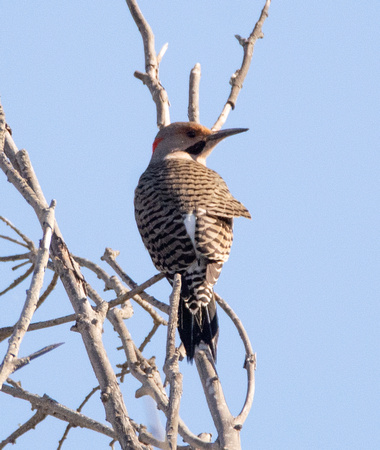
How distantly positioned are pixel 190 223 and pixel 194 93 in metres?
1.48

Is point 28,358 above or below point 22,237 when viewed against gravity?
below

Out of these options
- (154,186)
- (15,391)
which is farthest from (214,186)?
(15,391)

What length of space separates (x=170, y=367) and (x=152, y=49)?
390cm

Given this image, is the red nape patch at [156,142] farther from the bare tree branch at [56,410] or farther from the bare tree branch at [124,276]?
the bare tree branch at [56,410]

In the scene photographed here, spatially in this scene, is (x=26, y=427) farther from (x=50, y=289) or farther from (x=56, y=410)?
(x=50, y=289)

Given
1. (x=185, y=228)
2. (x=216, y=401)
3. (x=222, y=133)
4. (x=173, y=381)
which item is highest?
(x=222, y=133)

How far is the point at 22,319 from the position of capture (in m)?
2.20

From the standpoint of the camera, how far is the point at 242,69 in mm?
5652

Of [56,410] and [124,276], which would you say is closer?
[56,410]

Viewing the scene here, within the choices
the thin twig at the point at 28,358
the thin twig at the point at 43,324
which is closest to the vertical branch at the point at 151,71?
the thin twig at the point at 43,324

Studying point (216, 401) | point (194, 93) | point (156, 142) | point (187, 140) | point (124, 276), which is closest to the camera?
point (216, 401)

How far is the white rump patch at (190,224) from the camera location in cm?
438

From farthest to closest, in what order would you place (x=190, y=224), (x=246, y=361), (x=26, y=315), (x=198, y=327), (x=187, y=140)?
(x=187, y=140) < (x=190, y=224) < (x=198, y=327) < (x=246, y=361) < (x=26, y=315)

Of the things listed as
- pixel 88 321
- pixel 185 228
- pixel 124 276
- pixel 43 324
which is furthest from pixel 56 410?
pixel 185 228
